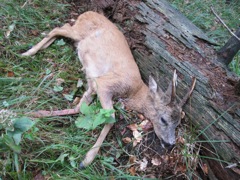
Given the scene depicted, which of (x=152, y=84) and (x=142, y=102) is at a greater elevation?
(x=152, y=84)

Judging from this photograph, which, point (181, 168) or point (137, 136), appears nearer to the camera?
point (181, 168)

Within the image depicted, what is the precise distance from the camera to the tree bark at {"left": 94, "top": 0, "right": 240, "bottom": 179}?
3219mm

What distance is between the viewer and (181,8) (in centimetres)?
640

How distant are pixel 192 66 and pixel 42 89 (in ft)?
6.44

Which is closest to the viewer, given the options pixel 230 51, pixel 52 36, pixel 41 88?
pixel 230 51

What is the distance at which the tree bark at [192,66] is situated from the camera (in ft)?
10.6

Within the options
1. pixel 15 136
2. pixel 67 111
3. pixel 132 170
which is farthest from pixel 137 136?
pixel 15 136

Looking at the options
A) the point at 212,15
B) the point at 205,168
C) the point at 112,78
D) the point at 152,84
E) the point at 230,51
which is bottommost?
the point at 112,78

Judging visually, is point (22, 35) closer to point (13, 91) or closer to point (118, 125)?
point (13, 91)

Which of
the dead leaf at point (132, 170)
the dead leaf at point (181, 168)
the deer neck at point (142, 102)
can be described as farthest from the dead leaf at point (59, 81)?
the dead leaf at point (181, 168)

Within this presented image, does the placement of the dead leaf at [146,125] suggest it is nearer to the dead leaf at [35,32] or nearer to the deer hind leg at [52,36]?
the deer hind leg at [52,36]

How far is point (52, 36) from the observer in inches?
183

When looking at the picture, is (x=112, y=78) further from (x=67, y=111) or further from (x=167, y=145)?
(x=167, y=145)

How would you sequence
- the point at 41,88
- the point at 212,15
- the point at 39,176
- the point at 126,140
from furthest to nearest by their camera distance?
the point at 212,15
the point at 41,88
the point at 126,140
the point at 39,176
